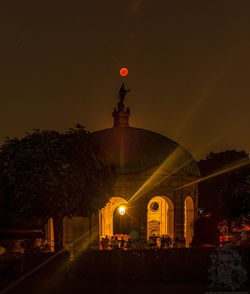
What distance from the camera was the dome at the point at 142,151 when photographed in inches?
1640

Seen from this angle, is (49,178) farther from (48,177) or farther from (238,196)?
(238,196)

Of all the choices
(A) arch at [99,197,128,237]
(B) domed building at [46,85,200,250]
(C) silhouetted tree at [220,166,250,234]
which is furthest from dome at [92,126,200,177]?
(C) silhouetted tree at [220,166,250,234]

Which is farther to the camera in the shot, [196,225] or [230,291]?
[196,225]

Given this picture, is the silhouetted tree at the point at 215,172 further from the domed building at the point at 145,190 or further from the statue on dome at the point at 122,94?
the statue on dome at the point at 122,94

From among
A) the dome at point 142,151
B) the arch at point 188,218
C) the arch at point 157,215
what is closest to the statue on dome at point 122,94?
the dome at point 142,151

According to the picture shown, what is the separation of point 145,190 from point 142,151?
4.54 m

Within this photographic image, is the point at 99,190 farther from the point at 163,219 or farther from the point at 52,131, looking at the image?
the point at 163,219

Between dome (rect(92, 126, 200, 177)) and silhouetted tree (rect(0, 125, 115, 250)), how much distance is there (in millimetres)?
15312

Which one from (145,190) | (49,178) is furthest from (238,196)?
(145,190)

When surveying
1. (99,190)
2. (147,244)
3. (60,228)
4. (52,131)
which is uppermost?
(52,131)

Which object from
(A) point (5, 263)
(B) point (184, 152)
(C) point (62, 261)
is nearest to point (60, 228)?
(C) point (62, 261)

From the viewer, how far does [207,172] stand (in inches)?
2894

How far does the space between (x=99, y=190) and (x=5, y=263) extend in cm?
840

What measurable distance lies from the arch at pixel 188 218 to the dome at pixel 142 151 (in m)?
2.94
